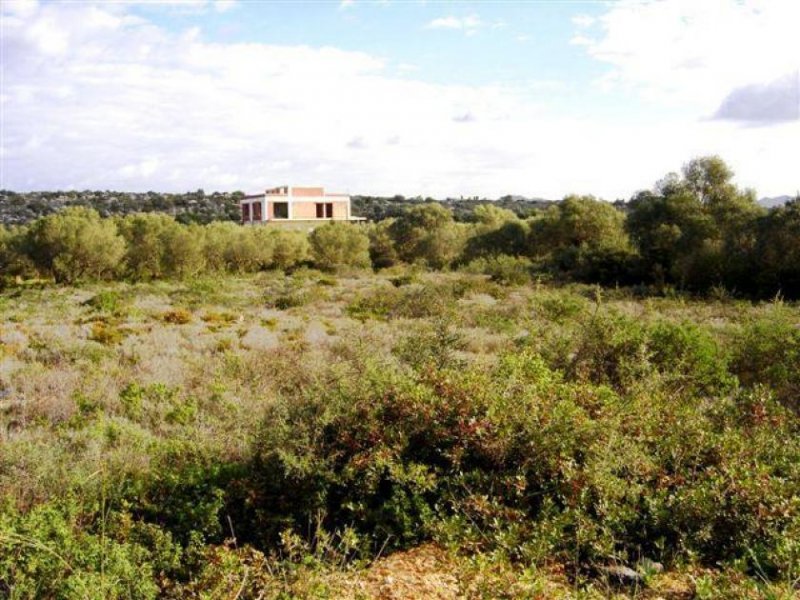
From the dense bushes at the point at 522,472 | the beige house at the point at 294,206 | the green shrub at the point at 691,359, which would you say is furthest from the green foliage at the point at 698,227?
the beige house at the point at 294,206

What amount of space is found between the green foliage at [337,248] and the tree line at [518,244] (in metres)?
0.07

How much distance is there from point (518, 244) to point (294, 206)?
34.2 metres

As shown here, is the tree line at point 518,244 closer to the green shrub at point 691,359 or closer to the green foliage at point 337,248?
the green foliage at point 337,248

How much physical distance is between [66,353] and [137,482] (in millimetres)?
7821

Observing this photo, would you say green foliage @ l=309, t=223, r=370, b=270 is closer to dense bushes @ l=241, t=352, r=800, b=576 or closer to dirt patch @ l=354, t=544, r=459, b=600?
dense bushes @ l=241, t=352, r=800, b=576

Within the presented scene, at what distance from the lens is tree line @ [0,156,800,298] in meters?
25.6

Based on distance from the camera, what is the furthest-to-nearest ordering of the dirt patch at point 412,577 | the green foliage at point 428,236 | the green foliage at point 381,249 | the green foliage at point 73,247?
1. the green foliage at point 381,249
2. the green foliage at point 428,236
3. the green foliage at point 73,247
4. the dirt patch at point 412,577

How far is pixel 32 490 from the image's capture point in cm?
562

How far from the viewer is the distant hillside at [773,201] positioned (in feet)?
85.2

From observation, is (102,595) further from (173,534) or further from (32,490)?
(32,490)

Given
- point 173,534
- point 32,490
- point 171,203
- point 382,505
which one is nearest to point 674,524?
point 382,505

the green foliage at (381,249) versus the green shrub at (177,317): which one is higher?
the green foliage at (381,249)

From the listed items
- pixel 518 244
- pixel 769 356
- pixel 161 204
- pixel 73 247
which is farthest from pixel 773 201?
pixel 161 204

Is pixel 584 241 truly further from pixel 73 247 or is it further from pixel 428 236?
pixel 73 247
